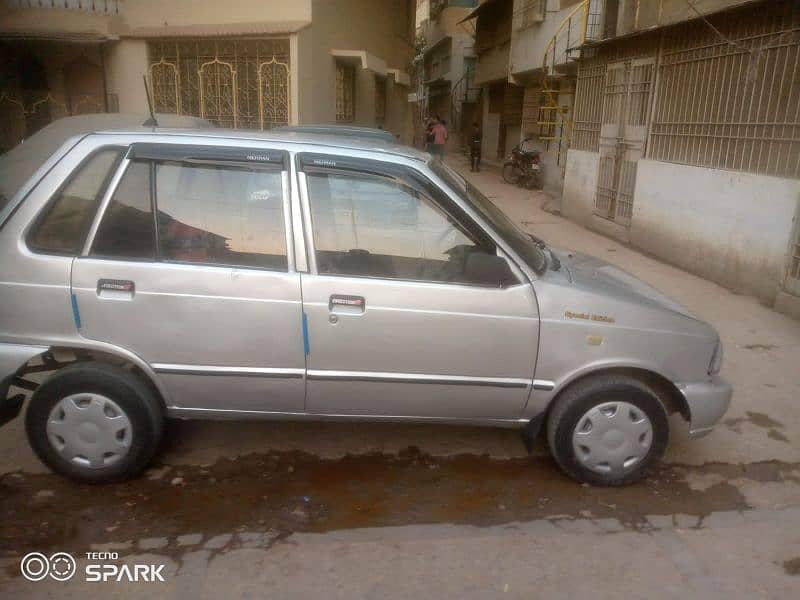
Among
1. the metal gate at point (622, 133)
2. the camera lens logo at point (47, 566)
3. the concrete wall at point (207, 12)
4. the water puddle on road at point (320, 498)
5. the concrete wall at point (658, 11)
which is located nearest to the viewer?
the camera lens logo at point (47, 566)

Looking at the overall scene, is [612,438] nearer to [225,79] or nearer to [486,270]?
[486,270]

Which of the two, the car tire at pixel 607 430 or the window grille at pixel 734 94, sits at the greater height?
the window grille at pixel 734 94

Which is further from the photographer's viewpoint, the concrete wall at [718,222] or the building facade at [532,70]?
the building facade at [532,70]

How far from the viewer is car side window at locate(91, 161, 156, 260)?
10.5 ft

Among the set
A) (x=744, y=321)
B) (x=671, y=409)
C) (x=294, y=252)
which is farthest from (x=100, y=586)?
(x=744, y=321)

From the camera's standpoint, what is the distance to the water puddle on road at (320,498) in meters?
3.07

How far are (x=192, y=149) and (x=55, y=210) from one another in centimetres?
74

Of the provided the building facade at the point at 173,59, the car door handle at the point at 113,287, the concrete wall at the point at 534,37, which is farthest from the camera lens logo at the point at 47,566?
the concrete wall at the point at 534,37

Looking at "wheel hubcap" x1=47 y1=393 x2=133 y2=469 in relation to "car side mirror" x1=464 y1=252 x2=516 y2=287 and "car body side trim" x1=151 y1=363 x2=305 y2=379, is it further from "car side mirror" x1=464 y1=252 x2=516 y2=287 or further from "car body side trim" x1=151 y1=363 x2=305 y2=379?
"car side mirror" x1=464 y1=252 x2=516 y2=287

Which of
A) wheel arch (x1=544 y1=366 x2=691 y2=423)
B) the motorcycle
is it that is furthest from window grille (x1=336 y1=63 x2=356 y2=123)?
wheel arch (x1=544 y1=366 x2=691 y2=423)

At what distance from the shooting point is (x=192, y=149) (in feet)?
10.6

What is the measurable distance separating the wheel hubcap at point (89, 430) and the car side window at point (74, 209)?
77cm

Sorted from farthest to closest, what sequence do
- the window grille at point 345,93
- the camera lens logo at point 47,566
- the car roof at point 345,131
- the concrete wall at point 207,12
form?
1. the window grille at point 345,93
2. the concrete wall at point 207,12
3. the car roof at point 345,131
4. the camera lens logo at point 47,566

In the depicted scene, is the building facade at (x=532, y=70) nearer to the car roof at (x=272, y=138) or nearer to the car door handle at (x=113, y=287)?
the car roof at (x=272, y=138)
